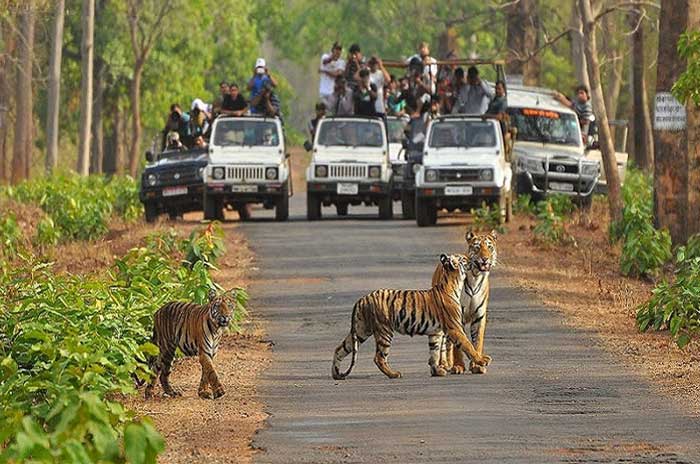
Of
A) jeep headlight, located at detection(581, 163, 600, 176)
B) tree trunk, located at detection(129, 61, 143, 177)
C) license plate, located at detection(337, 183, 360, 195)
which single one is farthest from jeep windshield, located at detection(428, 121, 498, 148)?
tree trunk, located at detection(129, 61, 143, 177)

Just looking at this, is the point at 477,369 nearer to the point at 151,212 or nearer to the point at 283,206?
the point at 283,206

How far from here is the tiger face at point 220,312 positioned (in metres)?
14.9

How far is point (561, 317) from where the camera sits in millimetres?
21594

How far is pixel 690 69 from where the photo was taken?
19.8 metres

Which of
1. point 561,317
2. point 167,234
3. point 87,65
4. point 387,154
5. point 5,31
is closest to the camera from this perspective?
point 561,317

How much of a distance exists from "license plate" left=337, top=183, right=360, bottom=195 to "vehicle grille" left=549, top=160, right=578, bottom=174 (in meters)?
3.82

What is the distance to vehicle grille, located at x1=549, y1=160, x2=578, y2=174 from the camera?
37.9 metres

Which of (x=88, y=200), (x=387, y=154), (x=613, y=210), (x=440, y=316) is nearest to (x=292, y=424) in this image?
(x=440, y=316)

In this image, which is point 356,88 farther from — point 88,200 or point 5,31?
point 5,31

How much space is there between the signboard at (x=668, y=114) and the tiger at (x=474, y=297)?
9711 millimetres

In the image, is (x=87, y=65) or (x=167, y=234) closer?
(x=167, y=234)

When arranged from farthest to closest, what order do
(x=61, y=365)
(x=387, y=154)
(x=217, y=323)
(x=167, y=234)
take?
(x=387, y=154) → (x=167, y=234) → (x=217, y=323) → (x=61, y=365)

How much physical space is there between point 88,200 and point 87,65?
1517 centimetres

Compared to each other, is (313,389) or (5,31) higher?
(5,31)
